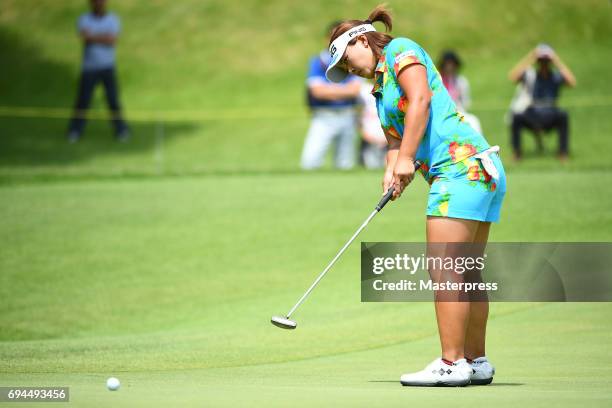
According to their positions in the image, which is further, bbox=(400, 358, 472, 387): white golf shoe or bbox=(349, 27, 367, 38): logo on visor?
bbox=(349, 27, 367, 38): logo on visor

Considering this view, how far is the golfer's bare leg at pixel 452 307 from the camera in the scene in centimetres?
555

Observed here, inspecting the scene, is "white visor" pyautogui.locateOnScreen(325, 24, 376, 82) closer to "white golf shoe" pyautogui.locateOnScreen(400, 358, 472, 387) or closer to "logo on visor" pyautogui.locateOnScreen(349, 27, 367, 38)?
"logo on visor" pyautogui.locateOnScreen(349, 27, 367, 38)

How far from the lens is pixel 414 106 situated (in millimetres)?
5469

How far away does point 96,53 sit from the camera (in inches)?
865

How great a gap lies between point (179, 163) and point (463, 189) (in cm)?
1749

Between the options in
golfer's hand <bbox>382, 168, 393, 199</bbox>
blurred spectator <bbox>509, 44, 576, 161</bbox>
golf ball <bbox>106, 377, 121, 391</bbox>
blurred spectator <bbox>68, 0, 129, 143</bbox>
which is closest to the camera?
golf ball <bbox>106, 377, 121, 391</bbox>

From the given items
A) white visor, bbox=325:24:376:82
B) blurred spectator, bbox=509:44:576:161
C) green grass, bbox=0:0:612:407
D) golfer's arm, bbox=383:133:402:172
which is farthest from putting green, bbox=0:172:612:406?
blurred spectator, bbox=509:44:576:161

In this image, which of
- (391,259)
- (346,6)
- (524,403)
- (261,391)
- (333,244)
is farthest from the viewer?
(346,6)

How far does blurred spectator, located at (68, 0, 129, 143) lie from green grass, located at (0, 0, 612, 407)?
129 centimetres

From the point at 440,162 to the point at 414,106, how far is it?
323mm

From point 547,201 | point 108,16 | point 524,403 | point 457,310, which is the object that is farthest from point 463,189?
point 108,16

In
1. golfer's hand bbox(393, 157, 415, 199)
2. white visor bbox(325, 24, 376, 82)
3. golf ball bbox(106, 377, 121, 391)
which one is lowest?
golf ball bbox(106, 377, 121, 391)

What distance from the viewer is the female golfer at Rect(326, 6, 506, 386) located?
5523 millimetres

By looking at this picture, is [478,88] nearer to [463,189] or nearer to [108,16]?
[108,16]
